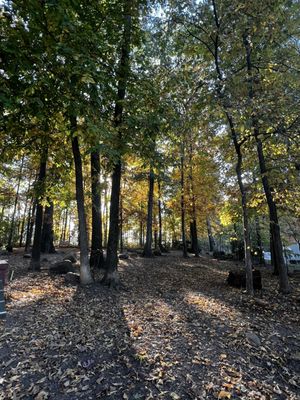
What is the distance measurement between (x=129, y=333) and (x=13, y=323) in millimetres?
2187

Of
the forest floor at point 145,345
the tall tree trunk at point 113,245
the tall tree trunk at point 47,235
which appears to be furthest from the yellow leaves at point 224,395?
the tall tree trunk at point 47,235

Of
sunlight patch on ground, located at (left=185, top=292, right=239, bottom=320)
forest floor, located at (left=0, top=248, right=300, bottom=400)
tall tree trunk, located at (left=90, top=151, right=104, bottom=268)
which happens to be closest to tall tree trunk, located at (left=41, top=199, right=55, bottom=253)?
tall tree trunk, located at (left=90, top=151, right=104, bottom=268)

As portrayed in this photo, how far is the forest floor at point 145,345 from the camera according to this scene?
10.1 ft

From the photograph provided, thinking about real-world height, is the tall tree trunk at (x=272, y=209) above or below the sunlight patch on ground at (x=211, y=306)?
above

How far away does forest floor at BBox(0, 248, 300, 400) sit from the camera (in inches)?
121

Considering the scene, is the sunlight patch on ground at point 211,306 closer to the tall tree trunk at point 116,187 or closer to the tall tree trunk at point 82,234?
the tall tree trunk at point 116,187

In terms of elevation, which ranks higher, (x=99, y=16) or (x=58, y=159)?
(x=99, y=16)

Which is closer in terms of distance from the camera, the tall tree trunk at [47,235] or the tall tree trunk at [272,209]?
the tall tree trunk at [272,209]

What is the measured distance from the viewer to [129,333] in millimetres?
4465

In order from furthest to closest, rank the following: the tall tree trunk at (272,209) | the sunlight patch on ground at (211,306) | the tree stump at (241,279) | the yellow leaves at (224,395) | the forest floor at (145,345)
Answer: the tree stump at (241,279) → the tall tree trunk at (272,209) → the sunlight patch on ground at (211,306) → the forest floor at (145,345) → the yellow leaves at (224,395)

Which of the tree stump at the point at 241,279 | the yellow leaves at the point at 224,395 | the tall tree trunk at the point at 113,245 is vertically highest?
the tall tree trunk at the point at 113,245

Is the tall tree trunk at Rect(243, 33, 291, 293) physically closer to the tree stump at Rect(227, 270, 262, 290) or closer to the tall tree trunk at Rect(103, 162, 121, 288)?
the tree stump at Rect(227, 270, 262, 290)

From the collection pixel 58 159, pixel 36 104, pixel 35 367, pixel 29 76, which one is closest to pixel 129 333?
pixel 35 367

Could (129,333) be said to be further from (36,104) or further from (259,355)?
(36,104)
